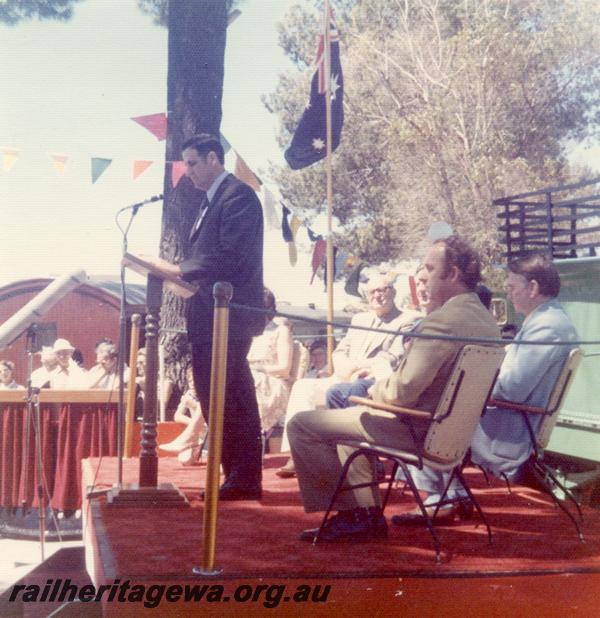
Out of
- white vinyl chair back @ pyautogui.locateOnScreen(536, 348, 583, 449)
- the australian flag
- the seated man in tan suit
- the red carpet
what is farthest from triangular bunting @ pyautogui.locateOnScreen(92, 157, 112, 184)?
white vinyl chair back @ pyautogui.locateOnScreen(536, 348, 583, 449)

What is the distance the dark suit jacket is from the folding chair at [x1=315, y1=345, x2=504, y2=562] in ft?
3.58

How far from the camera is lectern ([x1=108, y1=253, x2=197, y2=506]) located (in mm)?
4332

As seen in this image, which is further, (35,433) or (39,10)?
(39,10)

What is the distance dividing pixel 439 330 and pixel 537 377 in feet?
2.12

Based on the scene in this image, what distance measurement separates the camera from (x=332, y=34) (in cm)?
1152

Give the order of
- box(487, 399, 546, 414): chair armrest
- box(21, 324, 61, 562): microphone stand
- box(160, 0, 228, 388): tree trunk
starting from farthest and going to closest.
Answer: box(160, 0, 228, 388): tree trunk
box(21, 324, 61, 562): microphone stand
box(487, 399, 546, 414): chair armrest

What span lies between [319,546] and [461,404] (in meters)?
0.74

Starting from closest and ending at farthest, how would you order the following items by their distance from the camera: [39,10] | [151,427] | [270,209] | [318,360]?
[151,427], [39,10], [318,360], [270,209]

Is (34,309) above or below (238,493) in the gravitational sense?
above

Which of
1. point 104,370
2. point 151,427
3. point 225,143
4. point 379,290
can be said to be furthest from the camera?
point 225,143

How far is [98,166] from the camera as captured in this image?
877 cm

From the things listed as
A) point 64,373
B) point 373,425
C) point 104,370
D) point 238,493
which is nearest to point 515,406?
point 373,425

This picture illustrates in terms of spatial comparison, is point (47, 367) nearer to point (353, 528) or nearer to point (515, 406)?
point (353, 528)

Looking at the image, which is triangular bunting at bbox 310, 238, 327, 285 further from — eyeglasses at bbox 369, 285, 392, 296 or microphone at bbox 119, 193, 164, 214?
microphone at bbox 119, 193, 164, 214
